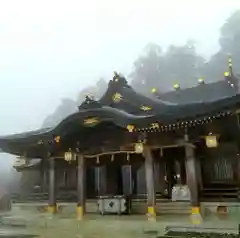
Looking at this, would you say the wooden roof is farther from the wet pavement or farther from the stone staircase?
the stone staircase

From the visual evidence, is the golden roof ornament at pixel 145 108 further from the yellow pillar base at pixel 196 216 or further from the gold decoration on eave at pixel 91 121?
the yellow pillar base at pixel 196 216

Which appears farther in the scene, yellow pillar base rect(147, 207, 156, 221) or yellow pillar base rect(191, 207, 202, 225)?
yellow pillar base rect(147, 207, 156, 221)

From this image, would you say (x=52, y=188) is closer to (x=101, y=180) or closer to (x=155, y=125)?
(x=101, y=180)

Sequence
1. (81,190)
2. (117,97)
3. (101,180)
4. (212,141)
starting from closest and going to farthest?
(212,141) < (81,190) < (117,97) < (101,180)

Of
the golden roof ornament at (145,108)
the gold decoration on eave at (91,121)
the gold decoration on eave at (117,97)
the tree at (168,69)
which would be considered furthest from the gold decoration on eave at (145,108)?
the tree at (168,69)

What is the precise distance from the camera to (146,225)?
1102 cm

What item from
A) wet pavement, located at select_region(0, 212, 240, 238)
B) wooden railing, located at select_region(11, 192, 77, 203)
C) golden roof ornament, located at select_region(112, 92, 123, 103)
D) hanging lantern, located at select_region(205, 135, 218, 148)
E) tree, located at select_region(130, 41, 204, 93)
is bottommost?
wet pavement, located at select_region(0, 212, 240, 238)

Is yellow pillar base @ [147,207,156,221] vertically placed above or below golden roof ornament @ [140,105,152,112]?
below

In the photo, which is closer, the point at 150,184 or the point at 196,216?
the point at 196,216

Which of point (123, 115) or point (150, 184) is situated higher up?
point (123, 115)

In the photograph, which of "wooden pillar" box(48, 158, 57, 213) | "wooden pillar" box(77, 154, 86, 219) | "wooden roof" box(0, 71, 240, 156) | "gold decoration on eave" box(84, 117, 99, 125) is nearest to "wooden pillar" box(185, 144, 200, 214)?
"wooden roof" box(0, 71, 240, 156)

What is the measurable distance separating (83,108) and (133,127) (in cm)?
270

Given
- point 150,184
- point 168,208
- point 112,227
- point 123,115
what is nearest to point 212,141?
point 150,184

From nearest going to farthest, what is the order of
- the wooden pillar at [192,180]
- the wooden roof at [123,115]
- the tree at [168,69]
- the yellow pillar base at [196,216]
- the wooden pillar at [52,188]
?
the wooden roof at [123,115] → the yellow pillar base at [196,216] → the wooden pillar at [192,180] → the wooden pillar at [52,188] → the tree at [168,69]
